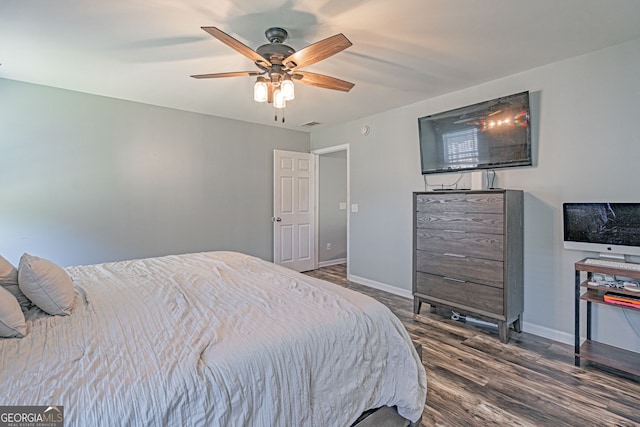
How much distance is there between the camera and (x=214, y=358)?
1105mm

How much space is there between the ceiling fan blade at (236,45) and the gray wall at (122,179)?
2458mm

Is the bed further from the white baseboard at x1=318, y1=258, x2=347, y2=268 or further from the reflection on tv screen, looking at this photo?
the white baseboard at x1=318, y1=258, x2=347, y2=268

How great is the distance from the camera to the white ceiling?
195cm

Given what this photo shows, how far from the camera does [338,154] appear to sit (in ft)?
19.1

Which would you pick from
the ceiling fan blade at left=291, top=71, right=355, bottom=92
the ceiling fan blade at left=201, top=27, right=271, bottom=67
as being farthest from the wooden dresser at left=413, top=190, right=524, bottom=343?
the ceiling fan blade at left=201, top=27, right=271, bottom=67

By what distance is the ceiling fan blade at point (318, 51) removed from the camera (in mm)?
1817

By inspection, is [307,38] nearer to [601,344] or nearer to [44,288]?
[44,288]

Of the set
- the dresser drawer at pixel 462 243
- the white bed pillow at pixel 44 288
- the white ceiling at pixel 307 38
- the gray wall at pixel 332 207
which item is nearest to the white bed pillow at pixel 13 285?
the white bed pillow at pixel 44 288

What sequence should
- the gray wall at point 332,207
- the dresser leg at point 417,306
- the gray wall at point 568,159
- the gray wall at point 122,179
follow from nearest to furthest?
the gray wall at point 568,159 < the gray wall at point 122,179 < the dresser leg at point 417,306 < the gray wall at point 332,207

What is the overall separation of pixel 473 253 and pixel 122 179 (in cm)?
395

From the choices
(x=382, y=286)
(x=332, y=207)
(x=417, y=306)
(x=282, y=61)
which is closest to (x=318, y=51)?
(x=282, y=61)

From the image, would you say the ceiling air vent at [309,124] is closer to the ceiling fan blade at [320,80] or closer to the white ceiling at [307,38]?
the white ceiling at [307,38]

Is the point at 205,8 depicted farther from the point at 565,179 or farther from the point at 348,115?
the point at 565,179

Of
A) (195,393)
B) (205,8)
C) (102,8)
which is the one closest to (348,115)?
(205,8)
